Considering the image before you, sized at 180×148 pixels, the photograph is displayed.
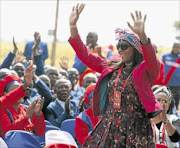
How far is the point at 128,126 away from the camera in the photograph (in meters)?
4.01

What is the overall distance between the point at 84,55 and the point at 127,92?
0.52 m

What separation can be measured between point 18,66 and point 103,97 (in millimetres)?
4874

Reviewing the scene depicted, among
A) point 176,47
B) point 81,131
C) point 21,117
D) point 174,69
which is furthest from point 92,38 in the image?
point 21,117

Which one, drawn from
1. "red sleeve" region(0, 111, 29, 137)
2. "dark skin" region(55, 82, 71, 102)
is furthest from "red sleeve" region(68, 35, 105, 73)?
"dark skin" region(55, 82, 71, 102)

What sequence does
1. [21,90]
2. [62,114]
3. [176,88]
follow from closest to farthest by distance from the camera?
[21,90]
[62,114]
[176,88]

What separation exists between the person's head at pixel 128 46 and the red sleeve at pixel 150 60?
27 centimetres

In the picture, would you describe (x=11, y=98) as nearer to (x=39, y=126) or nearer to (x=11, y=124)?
(x=11, y=124)

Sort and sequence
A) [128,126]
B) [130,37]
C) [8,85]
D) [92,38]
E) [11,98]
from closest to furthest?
[128,126], [130,37], [11,98], [8,85], [92,38]

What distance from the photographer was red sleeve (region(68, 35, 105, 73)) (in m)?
4.23

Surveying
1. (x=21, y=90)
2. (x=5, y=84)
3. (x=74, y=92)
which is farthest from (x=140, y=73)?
(x=74, y=92)

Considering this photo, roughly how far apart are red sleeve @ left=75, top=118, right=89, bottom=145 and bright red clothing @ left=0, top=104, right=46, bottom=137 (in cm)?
38

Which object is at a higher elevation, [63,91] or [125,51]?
[125,51]

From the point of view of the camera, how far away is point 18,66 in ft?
29.3

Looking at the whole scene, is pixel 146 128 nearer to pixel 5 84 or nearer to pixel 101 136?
pixel 101 136
